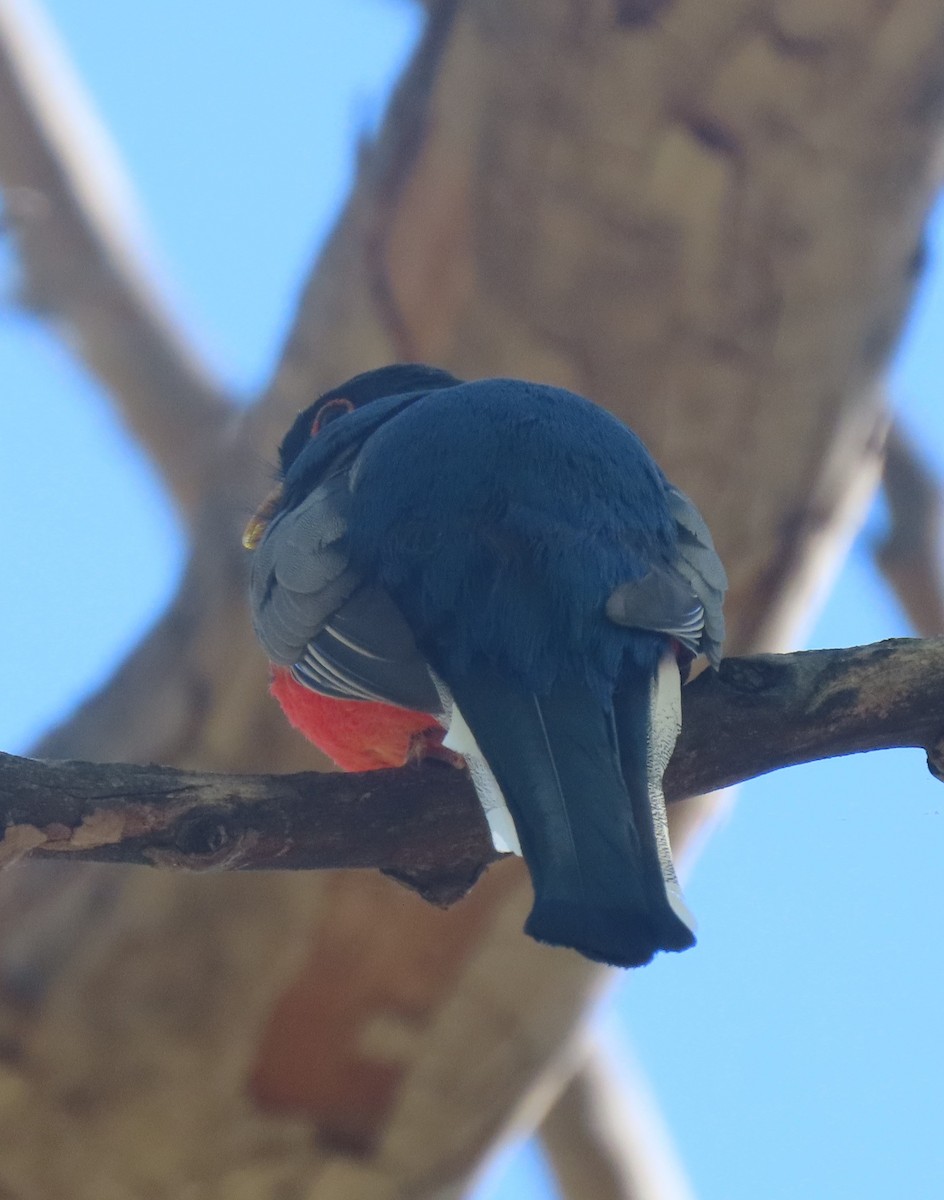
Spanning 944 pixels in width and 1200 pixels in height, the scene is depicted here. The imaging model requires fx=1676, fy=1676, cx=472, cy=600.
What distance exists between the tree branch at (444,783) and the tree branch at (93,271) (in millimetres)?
4382

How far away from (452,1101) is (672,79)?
3.16 metres

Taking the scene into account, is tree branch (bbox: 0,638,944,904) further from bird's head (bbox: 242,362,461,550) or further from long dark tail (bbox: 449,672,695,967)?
bird's head (bbox: 242,362,461,550)

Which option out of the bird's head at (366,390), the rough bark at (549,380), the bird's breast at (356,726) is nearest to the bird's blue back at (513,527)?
the bird's breast at (356,726)

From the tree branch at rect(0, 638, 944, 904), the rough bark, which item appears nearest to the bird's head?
the rough bark

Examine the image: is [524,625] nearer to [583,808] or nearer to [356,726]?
[583,808]

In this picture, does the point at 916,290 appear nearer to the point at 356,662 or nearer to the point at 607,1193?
the point at 356,662

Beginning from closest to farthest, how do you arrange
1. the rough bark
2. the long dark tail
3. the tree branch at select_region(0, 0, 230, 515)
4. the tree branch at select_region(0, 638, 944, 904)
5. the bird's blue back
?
the long dark tail
the tree branch at select_region(0, 638, 944, 904)
the bird's blue back
the rough bark
the tree branch at select_region(0, 0, 230, 515)

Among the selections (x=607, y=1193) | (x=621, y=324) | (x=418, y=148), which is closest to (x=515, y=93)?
(x=418, y=148)

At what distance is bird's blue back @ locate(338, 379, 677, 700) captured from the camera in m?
2.98

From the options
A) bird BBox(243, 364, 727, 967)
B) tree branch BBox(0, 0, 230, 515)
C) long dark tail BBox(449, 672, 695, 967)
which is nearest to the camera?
long dark tail BBox(449, 672, 695, 967)

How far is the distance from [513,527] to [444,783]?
0.50 metres

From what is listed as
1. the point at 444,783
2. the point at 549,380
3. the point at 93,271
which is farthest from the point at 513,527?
the point at 93,271

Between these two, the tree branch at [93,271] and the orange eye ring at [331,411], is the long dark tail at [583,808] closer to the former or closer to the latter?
the orange eye ring at [331,411]

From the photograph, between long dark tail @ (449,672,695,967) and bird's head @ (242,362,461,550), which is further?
bird's head @ (242,362,461,550)
